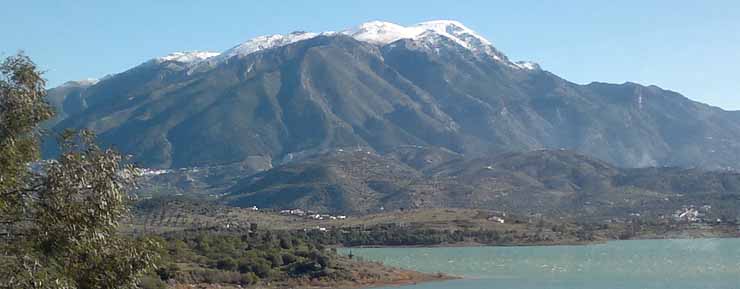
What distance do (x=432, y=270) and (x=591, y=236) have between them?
77.1 m

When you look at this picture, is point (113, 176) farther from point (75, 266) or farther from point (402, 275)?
point (402, 275)

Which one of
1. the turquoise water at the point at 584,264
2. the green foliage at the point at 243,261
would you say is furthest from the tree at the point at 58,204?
the turquoise water at the point at 584,264

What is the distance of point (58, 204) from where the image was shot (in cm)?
1697

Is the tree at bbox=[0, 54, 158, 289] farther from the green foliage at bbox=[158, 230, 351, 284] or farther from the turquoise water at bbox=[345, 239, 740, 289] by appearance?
the turquoise water at bbox=[345, 239, 740, 289]

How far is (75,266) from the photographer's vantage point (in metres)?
17.3

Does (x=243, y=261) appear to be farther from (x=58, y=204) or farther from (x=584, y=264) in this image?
(x=58, y=204)

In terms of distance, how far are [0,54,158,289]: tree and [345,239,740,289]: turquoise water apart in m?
72.7

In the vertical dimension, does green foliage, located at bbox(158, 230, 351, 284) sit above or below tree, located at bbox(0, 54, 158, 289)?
below

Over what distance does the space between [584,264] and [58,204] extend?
108 m

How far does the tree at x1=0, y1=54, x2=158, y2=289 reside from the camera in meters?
17.0

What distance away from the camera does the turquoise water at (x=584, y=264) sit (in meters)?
91.9

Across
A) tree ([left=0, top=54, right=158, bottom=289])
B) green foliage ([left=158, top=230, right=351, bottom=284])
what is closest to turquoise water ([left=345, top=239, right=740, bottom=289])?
green foliage ([left=158, top=230, right=351, bottom=284])

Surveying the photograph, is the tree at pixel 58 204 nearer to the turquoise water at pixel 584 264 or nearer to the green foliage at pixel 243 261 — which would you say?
the green foliage at pixel 243 261

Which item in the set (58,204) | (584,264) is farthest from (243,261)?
(58,204)
